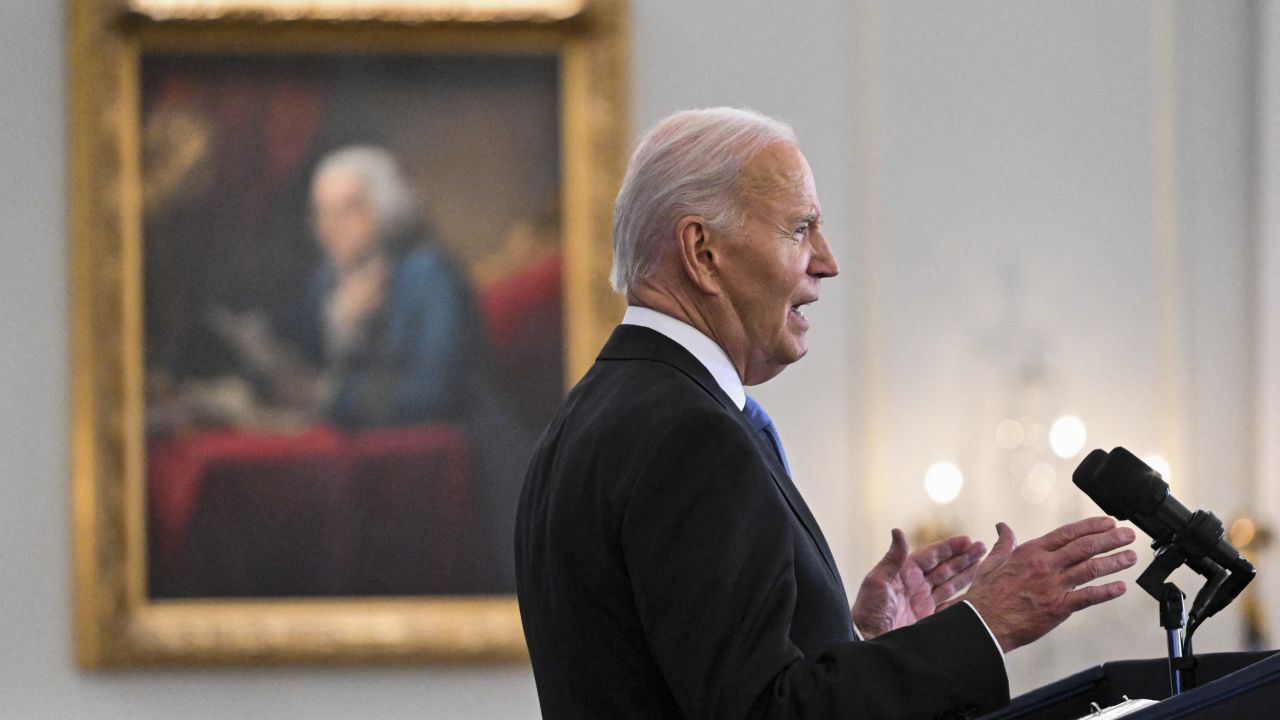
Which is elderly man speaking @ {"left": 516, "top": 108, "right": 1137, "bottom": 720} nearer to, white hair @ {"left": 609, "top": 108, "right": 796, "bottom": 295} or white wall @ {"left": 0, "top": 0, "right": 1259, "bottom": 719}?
white hair @ {"left": 609, "top": 108, "right": 796, "bottom": 295}

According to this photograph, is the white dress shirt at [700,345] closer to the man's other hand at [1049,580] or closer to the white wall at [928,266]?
the man's other hand at [1049,580]

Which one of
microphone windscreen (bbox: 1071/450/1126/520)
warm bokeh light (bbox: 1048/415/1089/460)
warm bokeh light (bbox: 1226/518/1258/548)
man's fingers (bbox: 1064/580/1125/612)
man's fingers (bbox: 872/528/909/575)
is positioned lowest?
warm bokeh light (bbox: 1226/518/1258/548)

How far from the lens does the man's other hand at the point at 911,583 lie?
237 centimetres

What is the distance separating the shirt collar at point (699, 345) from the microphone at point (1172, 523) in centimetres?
50

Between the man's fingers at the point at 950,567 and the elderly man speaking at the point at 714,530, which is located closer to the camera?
the elderly man speaking at the point at 714,530

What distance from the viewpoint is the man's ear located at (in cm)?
208

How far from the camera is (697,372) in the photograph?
202cm

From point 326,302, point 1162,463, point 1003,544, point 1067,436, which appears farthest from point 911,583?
point 326,302

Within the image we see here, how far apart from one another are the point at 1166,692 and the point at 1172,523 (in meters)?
0.21

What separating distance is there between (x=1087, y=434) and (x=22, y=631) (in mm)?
4257

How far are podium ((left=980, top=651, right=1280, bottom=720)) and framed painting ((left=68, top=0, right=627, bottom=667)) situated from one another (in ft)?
12.8

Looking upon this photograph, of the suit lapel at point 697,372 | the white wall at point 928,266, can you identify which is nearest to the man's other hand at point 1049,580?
the suit lapel at point 697,372

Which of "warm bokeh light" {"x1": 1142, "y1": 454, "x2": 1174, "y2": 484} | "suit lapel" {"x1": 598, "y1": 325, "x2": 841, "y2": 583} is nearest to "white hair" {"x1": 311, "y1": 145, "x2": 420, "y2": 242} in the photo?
"warm bokeh light" {"x1": 1142, "y1": 454, "x2": 1174, "y2": 484}

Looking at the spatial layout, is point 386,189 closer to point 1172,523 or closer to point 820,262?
point 820,262
